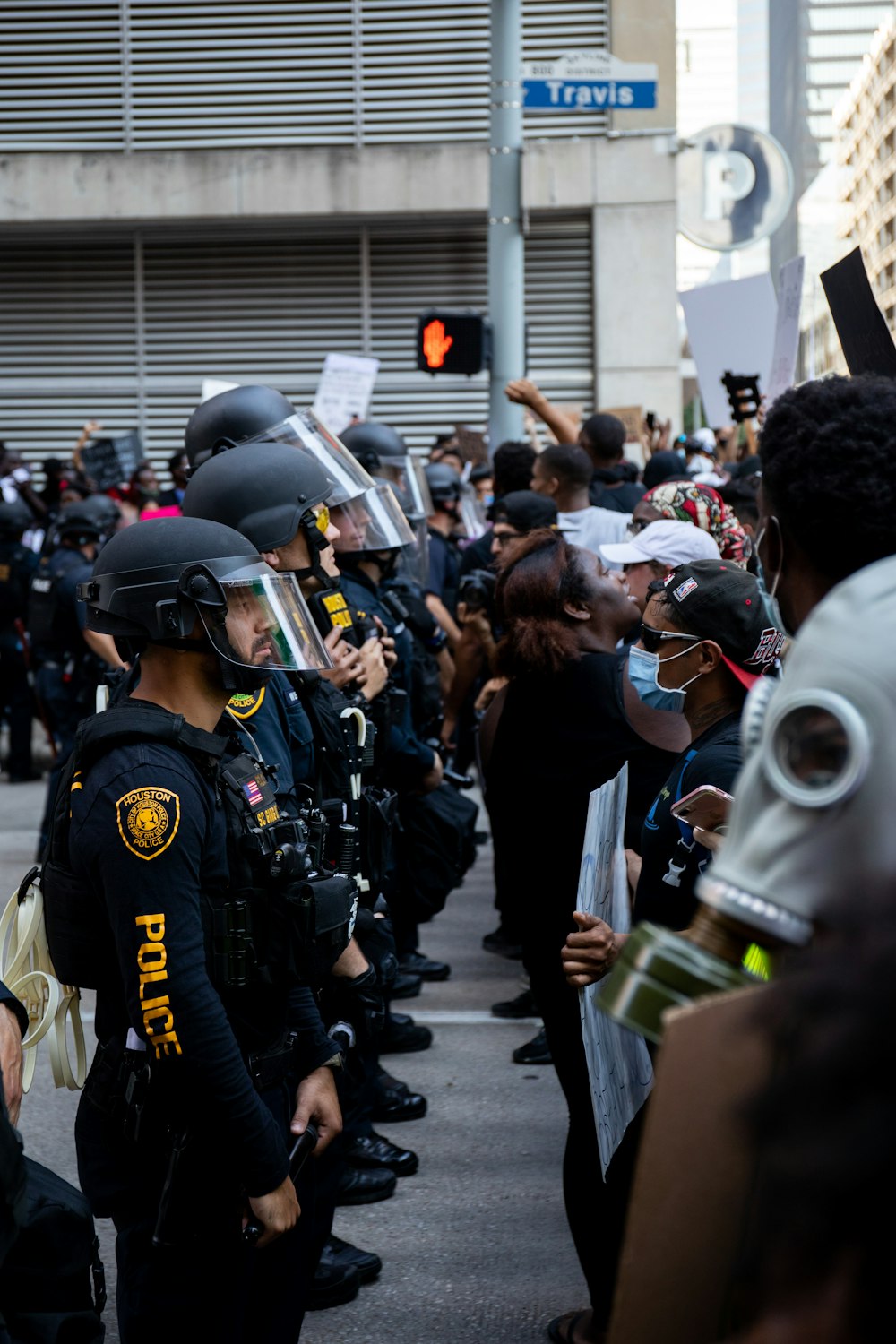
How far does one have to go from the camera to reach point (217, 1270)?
100 inches

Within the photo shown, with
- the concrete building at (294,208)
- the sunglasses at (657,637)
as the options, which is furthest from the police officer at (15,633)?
the sunglasses at (657,637)

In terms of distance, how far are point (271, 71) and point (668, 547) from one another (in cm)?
1470

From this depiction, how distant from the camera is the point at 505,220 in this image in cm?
1065

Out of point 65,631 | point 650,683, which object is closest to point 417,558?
point 65,631

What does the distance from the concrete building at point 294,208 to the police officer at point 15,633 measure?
6.85 meters

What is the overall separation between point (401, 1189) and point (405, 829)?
54.9 inches

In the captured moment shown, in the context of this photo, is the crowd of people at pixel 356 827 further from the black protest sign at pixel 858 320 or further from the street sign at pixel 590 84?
the street sign at pixel 590 84

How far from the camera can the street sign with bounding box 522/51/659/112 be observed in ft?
32.1

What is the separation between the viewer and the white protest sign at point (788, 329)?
4.86 meters

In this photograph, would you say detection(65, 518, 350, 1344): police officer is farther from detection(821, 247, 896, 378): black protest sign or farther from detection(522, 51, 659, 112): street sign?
detection(522, 51, 659, 112): street sign

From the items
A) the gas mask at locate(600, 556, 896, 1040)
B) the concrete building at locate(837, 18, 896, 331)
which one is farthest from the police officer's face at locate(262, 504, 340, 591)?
the concrete building at locate(837, 18, 896, 331)

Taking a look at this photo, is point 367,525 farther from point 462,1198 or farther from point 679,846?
point 679,846

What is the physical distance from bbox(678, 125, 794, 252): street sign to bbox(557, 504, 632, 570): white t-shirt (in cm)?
304

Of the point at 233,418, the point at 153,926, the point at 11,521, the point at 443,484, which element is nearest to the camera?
the point at 153,926
